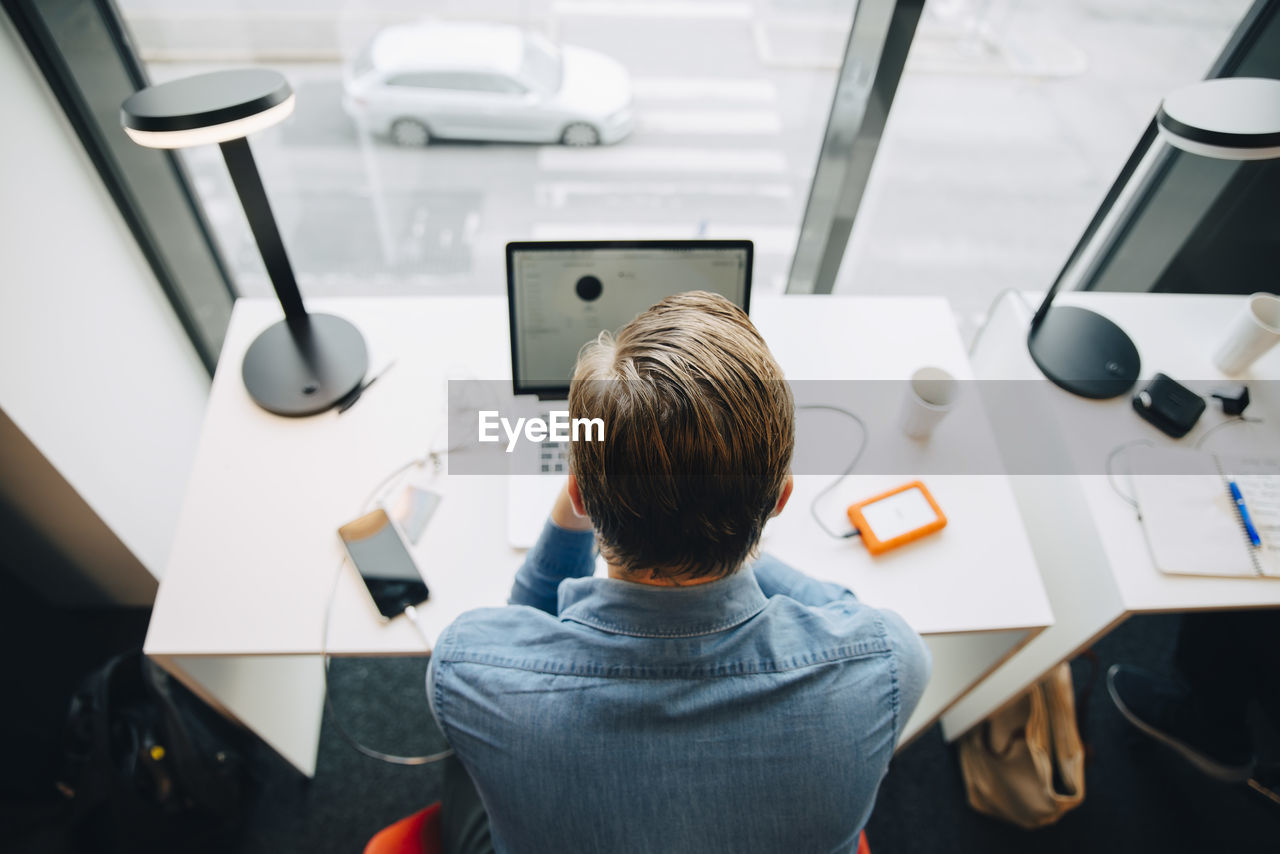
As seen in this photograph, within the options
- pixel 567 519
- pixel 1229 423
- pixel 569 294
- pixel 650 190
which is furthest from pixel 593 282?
pixel 1229 423

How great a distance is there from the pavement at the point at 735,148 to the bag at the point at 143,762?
3.56 ft

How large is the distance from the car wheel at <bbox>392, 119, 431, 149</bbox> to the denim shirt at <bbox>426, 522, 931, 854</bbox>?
1.47m

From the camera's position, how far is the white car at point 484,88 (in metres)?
1.71

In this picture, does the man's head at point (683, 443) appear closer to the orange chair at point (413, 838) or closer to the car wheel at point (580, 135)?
the orange chair at point (413, 838)

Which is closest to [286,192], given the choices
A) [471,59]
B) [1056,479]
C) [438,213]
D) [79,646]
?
[438,213]

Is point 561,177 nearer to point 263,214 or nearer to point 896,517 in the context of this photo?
point 263,214

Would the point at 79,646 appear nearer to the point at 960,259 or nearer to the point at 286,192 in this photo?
the point at 286,192

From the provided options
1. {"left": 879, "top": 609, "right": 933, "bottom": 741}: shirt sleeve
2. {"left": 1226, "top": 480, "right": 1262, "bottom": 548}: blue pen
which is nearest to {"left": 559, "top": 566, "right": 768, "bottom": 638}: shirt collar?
{"left": 879, "top": 609, "right": 933, "bottom": 741}: shirt sleeve

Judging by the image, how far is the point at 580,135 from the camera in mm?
1890

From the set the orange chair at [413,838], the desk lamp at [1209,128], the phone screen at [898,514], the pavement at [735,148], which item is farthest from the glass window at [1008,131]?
the orange chair at [413,838]

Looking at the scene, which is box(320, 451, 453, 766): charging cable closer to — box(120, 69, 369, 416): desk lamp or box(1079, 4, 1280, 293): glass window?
box(120, 69, 369, 416): desk lamp

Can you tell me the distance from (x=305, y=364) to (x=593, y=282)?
58cm

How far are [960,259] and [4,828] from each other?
2627 mm

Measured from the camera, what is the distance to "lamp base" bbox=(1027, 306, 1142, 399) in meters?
1.42
